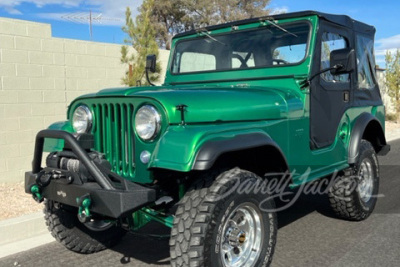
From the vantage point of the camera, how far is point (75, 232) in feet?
11.6

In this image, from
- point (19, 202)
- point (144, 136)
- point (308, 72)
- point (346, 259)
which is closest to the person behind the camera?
point (144, 136)

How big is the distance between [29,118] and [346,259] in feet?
16.1

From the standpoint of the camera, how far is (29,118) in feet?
20.7

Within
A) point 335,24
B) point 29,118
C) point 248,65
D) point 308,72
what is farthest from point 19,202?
point 335,24

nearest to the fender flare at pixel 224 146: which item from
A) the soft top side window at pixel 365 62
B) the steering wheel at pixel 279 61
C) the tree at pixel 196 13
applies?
the steering wheel at pixel 279 61

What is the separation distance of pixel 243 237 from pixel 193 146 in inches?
34.1

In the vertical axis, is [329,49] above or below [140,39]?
below

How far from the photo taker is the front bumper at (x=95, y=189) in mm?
2465

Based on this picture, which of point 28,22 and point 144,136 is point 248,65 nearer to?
point 144,136

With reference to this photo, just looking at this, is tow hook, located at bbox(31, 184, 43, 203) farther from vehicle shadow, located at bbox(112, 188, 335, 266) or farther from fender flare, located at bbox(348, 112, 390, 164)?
fender flare, located at bbox(348, 112, 390, 164)

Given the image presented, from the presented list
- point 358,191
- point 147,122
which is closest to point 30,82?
point 147,122

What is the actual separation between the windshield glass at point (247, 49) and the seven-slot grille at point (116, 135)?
1.44 metres

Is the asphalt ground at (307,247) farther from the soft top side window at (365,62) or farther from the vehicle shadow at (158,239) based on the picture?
the soft top side window at (365,62)

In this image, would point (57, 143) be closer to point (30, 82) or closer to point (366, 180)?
point (366, 180)
